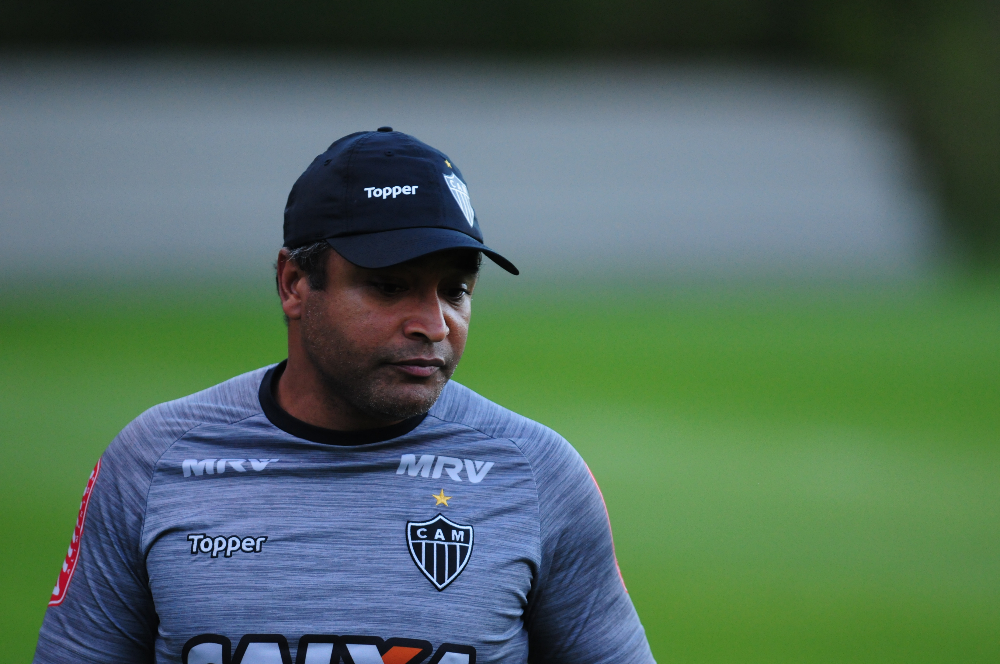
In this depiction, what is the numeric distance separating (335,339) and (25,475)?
20.2ft

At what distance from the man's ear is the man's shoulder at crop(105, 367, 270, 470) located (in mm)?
172

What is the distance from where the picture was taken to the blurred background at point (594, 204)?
10.2 metres

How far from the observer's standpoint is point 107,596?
1.77 meters

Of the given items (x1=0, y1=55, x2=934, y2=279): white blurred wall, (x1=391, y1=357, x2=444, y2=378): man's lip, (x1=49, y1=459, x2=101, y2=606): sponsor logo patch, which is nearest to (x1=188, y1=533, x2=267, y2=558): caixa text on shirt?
(x1=49, y1=459, x2=101, y2=606): sponsor logo patch

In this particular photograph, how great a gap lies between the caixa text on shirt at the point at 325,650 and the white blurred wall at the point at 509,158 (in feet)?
52.4

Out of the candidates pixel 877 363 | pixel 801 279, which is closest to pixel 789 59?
pixel 801 279

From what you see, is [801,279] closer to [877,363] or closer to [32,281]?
[877,363]

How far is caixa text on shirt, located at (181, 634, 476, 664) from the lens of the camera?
1669mm

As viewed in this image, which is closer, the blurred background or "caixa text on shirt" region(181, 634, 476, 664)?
"caixa text on shirt" region(181, 634, 476, 664)

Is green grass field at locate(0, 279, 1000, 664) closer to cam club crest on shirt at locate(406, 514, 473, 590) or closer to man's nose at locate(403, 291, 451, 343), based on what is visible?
cam club crest on shirt at locate(406, 514, 473, 590)

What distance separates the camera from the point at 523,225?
18500mm

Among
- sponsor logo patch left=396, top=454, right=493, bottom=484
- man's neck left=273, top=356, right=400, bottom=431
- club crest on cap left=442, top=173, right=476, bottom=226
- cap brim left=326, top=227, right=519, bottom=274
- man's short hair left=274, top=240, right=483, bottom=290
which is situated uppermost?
club crest on cap left=442, top=173, right=476, bottom=226

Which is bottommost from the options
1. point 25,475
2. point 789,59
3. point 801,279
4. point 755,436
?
point 25,475

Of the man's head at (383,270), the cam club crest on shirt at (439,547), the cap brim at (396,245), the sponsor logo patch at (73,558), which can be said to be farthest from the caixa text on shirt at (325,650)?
the cap brim at (396,245)
